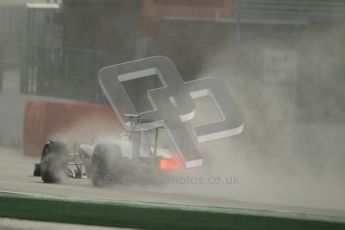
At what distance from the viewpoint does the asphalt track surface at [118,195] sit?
17.1ft

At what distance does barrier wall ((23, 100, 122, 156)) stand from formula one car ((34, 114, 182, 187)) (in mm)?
653

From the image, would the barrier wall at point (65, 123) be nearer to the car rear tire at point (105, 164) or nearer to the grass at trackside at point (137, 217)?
the car rear tire at point (105, 164)

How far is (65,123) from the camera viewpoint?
36.3 feet

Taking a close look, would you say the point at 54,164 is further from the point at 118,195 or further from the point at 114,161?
the point at 118,195

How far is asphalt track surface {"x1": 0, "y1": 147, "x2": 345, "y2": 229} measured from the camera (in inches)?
205

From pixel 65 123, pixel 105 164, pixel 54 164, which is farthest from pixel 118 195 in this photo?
pixel 65 123

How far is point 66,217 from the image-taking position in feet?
17.1

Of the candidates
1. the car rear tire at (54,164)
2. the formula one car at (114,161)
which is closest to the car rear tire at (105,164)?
the formula one car at (114,161)

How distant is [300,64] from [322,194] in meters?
2.06

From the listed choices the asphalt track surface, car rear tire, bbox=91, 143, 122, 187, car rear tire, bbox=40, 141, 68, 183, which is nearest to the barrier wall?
the asphalt track surface

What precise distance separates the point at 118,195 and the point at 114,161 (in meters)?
1.19

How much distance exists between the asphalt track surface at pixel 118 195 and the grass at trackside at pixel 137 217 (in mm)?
54

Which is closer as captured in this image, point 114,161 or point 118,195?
point 118,195

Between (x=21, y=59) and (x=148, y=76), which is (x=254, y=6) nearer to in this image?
(x=148, y=76)
